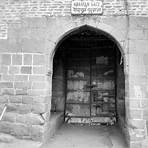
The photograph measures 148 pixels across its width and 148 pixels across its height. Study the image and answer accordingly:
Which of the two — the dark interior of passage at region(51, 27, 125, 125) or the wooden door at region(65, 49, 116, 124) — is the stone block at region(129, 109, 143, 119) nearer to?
the dark interior of passage at region(51, 27, 125, 125)

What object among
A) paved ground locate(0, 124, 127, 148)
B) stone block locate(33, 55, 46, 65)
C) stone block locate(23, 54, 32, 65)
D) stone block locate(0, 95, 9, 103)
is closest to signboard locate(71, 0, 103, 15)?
stone block locate(33, 55, 46, 65)

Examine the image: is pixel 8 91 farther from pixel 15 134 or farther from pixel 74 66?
pixel 74 66

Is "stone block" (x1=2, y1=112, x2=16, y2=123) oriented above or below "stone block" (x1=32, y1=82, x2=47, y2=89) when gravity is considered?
below

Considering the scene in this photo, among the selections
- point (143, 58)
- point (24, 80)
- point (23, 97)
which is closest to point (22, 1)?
point (24, 80)

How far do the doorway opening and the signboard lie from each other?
6.31ft

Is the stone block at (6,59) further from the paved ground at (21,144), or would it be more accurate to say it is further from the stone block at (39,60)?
the paved ground at (21,144)

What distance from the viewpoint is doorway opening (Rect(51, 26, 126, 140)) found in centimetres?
672

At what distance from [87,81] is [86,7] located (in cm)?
289

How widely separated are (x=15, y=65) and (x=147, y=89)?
3.14 m

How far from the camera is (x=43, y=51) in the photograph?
466 centimetres

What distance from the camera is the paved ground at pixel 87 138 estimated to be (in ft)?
15.2

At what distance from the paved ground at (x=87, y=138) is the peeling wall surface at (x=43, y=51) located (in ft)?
1.59

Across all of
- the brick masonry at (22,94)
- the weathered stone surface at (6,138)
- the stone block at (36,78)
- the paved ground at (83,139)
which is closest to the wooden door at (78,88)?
the paved ground at (83,139)

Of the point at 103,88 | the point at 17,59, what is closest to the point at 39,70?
the point at 17,59
